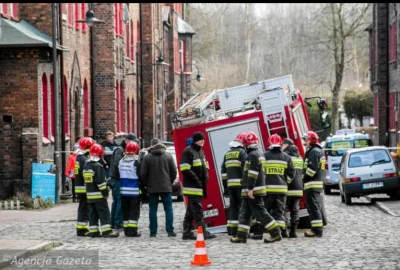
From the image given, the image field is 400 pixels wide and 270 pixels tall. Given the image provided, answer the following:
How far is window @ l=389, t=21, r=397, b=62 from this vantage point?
5152 cm

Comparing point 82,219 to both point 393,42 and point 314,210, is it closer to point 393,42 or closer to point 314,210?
point 314,210

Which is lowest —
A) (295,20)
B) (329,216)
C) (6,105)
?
(329,216)

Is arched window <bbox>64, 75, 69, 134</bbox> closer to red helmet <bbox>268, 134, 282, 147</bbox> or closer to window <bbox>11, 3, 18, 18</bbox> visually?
window <bbox>11, 3, 18, 18</bbox>

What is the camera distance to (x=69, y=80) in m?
34.7

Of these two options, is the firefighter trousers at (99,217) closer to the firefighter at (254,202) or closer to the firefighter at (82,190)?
the firefighter at (82,190)

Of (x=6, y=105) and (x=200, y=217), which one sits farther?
(x=6, y=105)

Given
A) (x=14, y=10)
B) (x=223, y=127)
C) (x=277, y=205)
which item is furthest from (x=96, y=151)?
(x=14, y=10)

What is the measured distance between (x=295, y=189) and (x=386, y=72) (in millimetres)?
36372

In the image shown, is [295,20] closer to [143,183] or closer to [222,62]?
[222,62]

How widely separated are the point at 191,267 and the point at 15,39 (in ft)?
53.6

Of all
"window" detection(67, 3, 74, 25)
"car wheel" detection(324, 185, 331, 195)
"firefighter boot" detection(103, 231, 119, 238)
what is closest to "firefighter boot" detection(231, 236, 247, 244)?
"firefighter boot" detection(103, 231, 119, 238)

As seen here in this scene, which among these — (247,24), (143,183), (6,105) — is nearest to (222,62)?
(247,24)

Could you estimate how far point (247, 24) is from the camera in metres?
101

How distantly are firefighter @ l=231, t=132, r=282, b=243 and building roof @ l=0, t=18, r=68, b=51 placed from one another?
1233 centimetres
